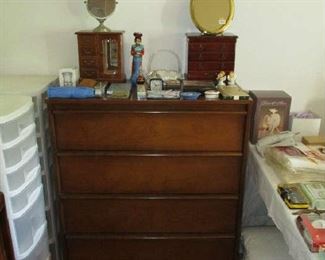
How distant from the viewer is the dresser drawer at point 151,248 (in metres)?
1.69

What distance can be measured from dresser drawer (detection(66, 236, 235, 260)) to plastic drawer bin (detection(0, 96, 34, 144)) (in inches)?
24.9

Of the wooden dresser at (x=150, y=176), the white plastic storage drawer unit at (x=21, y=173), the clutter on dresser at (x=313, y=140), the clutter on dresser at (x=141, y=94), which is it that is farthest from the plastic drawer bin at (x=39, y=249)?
the clutter on dresser at (x=313, y=140)

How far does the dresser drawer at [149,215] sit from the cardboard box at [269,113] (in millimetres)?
398

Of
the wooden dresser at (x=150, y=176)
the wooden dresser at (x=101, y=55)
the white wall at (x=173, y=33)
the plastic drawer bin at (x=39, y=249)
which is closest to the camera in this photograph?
the plastic drawer bin at (x=39, y=249)

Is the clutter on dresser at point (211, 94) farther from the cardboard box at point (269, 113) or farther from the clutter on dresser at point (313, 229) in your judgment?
the clutter on dresser at point (313, 229)

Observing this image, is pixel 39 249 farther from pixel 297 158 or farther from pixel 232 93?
pixel 297 158

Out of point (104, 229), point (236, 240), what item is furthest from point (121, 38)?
point (236, 240)

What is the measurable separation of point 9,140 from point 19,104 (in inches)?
6.4

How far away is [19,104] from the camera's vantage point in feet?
4.42

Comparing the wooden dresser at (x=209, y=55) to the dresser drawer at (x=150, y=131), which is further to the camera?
the wooden dresser at (x=209, y=55)

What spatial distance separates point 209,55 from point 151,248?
3.14ft

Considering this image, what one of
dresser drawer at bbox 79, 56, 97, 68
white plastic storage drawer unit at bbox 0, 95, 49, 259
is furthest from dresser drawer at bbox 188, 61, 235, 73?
white plastic storage drawer unit at bbox 0, 95, 49, 259

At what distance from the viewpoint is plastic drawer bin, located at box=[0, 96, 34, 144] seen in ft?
4.01

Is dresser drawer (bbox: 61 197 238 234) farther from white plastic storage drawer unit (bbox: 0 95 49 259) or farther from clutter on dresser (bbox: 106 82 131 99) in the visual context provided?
clutter on dresser (bbox: 106 82 131 99)
